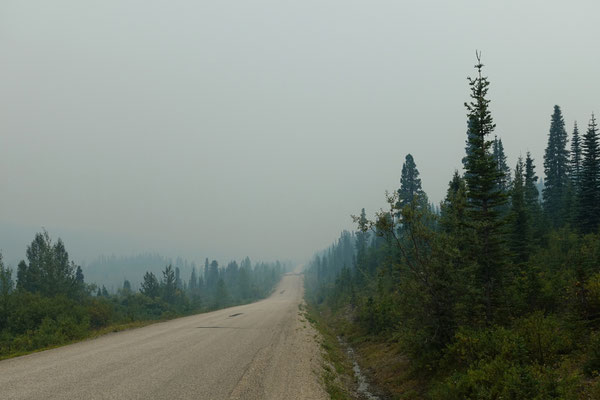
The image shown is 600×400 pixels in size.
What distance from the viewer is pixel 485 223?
1442 cm

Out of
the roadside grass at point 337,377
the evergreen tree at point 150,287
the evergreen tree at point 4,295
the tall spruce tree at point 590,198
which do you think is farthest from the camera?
the evergreen tree at point 150,287

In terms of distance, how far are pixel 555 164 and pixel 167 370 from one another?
84.6m

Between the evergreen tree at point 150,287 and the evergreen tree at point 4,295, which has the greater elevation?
the evergreen tree at point 4,295

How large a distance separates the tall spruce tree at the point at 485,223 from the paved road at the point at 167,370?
→ 879cm

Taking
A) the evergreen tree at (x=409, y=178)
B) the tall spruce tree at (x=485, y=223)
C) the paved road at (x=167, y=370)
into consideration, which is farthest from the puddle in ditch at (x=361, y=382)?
the evergreen tree at (x=409, y=178)

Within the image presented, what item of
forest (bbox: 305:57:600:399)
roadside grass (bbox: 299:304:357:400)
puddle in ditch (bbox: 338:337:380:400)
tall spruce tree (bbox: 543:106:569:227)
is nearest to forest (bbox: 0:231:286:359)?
roadside grass (bbox: 299:304:357:400)

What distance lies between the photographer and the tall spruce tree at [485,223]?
14.3 m

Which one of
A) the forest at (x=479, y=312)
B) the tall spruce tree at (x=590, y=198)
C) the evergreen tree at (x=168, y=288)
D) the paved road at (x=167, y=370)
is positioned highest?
the tall spruce tree at (x=590, y=198)

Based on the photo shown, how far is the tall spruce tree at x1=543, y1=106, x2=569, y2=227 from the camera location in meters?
58.5

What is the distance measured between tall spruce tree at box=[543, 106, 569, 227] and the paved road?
62.2 meters

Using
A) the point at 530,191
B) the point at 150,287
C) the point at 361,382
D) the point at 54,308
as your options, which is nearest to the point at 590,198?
the point at 530,191

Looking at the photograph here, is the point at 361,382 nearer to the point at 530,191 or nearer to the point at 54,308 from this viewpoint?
the point at 54,308

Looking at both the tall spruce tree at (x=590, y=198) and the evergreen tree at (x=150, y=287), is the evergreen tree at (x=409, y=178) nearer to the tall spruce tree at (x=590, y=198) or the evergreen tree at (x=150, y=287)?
the tall spruce tree at (x=590, y=198)

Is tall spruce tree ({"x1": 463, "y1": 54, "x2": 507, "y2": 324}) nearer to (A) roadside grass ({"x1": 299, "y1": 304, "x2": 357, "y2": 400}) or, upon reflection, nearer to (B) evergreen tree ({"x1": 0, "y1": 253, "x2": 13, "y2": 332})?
(A) roadside grass ({"x1": 299, "y1": 304, "x2": 357, "y2": 400})
